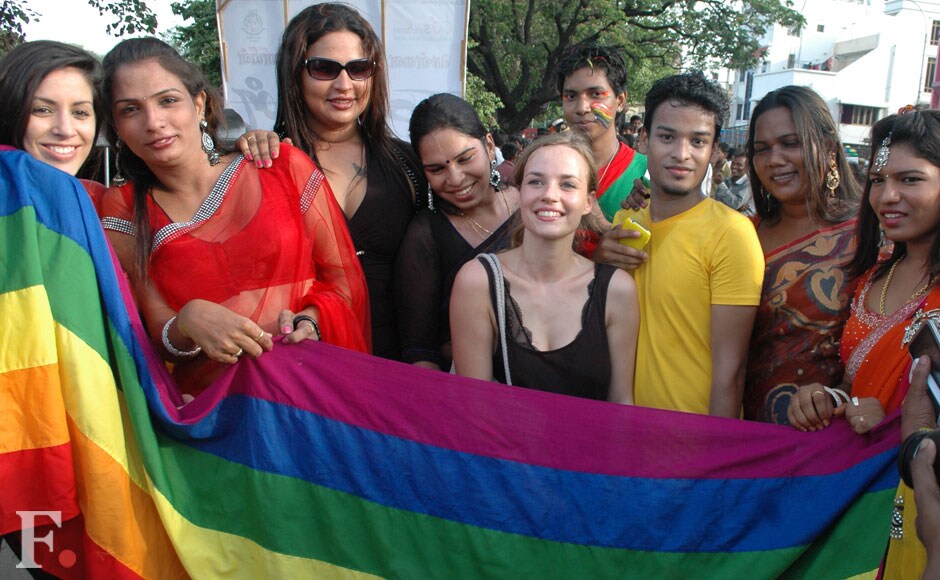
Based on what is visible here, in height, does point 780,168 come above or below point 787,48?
below

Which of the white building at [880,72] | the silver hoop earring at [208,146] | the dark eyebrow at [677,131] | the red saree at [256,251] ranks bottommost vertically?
the red saree at [256,251]

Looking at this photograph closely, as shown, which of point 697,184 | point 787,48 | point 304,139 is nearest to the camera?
point 697,184

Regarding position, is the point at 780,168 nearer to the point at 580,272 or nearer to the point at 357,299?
the point at 580,272

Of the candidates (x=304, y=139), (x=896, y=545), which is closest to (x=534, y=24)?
(x=304, y=139)

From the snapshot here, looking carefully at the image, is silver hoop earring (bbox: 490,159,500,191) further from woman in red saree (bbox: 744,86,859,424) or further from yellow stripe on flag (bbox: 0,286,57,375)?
yellow stripe on flag (bbox: 0,286,57,375)

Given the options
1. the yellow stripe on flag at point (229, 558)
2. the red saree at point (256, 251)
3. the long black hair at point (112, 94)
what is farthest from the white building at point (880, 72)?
the yellow stripe on flag at point (229, 558)

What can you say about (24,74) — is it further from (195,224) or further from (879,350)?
(879,350)

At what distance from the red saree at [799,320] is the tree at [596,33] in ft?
56.9

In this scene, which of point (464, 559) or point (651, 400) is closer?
point (464, 559)

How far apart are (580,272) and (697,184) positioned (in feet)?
1.79

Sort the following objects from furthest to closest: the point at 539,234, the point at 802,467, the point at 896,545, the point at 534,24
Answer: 1. the point at 534,24
2. the point at 539,234
3. the point at 802,467
4. the point at 896,545

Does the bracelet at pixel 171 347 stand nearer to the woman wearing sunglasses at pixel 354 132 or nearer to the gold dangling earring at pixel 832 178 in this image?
the woman wearing sunglasses at pixel 354 132

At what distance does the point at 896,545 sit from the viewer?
1.72 meters

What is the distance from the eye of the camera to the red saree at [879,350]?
6.52 feet
